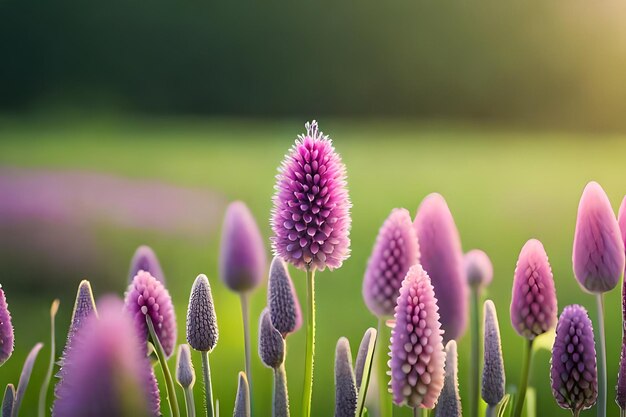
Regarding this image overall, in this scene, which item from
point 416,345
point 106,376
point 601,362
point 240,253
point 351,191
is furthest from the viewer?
point 351,191

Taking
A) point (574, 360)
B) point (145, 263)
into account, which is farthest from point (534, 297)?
point (145, 263)

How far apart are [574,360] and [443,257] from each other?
0.10 m

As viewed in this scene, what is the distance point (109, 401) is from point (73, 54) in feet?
8.72

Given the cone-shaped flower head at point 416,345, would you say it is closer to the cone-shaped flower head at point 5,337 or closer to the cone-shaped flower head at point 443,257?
the cone-shaped flower head at point 443,257

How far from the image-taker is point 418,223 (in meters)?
0.54

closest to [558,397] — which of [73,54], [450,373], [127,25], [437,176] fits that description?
[450,373]

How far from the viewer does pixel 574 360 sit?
49cm

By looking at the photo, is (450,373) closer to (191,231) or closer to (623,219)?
(623,219)

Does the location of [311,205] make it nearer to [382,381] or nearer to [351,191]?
[382,381]

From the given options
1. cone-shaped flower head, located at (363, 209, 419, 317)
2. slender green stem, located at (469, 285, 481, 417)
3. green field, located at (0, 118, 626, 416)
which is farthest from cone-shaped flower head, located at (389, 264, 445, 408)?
green field, located at (0, 118, 626, 416)

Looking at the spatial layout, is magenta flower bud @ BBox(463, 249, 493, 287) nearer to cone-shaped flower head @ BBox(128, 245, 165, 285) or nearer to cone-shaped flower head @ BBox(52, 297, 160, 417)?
cone-shaped flower head @ BBox(128, 245, 165, 285)

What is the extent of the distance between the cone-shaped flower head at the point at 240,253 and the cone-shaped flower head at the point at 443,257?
0.16 meters

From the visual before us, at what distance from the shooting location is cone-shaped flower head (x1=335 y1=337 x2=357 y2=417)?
523 mm

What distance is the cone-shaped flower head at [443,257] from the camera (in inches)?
20.7
